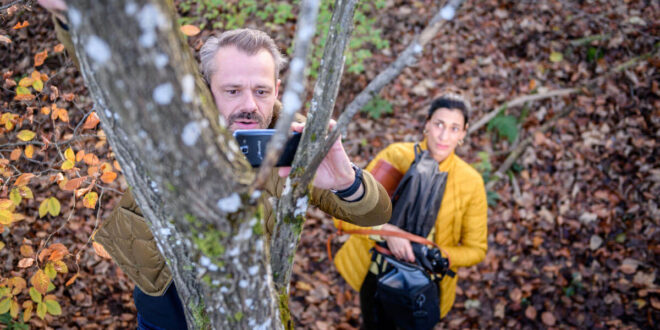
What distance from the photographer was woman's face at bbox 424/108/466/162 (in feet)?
10.4

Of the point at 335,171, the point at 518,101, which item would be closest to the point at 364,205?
the point at 335,171

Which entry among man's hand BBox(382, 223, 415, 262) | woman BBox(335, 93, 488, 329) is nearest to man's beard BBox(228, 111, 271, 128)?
woman BBox(335, 93, 488, 329)

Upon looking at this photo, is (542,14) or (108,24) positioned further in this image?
(542,14)

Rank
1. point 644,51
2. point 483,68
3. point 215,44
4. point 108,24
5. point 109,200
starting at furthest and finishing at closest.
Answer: point 483,68, point 644,51, point 109,200, point 215,44, point 108,24

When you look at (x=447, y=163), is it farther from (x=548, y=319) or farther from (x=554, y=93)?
(x=554, y=93)

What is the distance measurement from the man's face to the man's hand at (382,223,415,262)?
1327 millimetres

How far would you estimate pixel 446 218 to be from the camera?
10.1 feet

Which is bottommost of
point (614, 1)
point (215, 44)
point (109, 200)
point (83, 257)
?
point (83, 257)

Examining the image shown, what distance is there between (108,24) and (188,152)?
36cm

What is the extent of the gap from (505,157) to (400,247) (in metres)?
3.24

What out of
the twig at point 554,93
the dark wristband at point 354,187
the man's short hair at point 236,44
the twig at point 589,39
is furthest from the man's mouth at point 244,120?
the twig at point 589,39

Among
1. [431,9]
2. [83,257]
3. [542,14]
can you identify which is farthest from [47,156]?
[542,14]

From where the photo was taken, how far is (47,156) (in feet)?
17.1

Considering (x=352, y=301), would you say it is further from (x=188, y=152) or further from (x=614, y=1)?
(x=614, y=1)
